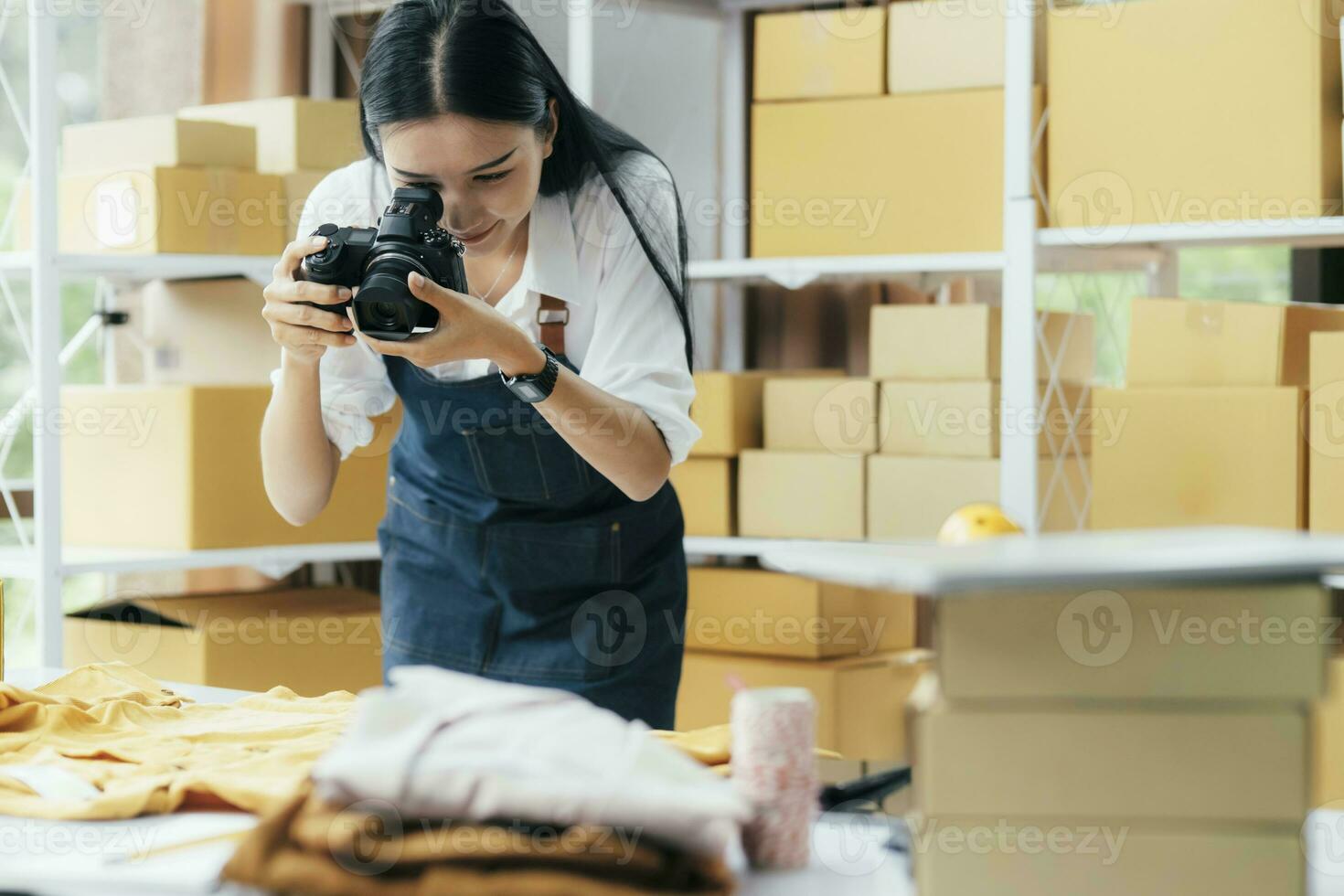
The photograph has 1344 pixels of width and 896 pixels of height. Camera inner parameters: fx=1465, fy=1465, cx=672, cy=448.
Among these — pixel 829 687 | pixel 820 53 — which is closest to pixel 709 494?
pixel 829 687

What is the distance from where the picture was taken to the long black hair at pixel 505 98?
4.31 feet

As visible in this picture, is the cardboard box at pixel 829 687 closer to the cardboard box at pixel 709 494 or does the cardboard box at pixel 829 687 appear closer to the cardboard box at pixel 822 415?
the cardboard box at pixel 709 494

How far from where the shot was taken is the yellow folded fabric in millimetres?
940

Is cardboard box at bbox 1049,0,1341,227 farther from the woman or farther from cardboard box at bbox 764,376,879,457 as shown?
the woman

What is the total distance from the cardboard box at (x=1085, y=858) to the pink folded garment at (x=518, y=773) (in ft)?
0.35

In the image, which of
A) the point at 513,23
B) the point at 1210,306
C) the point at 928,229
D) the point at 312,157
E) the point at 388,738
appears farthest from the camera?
the point at 312,157

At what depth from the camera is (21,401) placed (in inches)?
88.3

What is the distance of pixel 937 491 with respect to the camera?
2.15m

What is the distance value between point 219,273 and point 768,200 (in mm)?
864

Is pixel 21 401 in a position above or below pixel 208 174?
below

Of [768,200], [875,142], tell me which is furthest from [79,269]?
[875,142]

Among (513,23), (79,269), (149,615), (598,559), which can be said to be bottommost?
(149,615)

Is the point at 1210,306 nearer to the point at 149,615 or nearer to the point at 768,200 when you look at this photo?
the point at 768,200

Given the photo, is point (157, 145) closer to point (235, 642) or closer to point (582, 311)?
point (235, 642)
